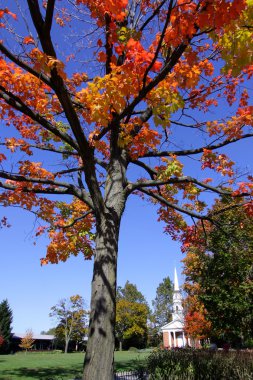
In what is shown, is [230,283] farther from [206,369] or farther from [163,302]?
[163,302]

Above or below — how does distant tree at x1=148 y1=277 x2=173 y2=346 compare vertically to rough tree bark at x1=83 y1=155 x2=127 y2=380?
above

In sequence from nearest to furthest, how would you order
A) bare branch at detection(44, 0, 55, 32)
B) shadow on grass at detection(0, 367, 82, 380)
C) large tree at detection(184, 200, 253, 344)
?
1. bare branch at detection(44, 0, 55, 32)
2. large tree at detection(184, 200, 253, 344)
3. shadow on grass at detection(0, 367, 82, 380)

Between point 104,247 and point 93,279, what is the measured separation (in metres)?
0.52

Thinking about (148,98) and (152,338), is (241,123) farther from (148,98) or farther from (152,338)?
(152,338)

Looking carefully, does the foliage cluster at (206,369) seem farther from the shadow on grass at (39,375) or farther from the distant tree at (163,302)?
the distant tree at (163,302)

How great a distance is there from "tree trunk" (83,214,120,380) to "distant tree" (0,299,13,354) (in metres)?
59.5

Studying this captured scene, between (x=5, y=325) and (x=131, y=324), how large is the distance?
2545cm

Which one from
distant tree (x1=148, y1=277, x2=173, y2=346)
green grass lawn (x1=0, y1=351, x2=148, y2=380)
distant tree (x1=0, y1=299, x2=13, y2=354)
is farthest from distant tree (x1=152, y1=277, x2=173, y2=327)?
green grass lawn (x1=0, y1=351, x2=148, y2=380)

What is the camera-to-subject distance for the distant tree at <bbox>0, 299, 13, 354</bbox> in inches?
2290

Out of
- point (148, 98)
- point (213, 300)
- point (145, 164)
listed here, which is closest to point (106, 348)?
point (148, 98)

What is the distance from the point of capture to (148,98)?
5082 millimetres

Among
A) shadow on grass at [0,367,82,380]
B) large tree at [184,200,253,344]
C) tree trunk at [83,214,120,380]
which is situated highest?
large tree at [184,200,253,344]

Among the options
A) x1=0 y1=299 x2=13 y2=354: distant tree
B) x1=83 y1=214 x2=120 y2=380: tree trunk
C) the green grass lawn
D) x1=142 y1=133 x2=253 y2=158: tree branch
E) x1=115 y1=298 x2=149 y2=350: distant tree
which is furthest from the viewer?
x1=115 y1=298 x2=149 y2=350: distant tree

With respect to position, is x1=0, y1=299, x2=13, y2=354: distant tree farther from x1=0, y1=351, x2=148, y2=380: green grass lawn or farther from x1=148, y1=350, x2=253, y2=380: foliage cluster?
x1=148, y1=350, x2=253, y2=380: foliage cluster
